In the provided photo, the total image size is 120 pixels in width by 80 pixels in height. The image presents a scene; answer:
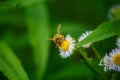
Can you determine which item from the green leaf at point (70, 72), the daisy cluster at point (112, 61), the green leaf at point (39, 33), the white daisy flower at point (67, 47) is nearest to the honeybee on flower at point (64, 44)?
the white daisy flower at point (67, 47)

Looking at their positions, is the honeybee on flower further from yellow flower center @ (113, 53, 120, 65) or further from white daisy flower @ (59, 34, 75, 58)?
yellow flower center @ (113, 53, 120, 65)

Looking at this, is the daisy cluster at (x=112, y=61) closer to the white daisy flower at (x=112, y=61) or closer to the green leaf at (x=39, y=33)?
the white daisy flower at (x=112, y=61)

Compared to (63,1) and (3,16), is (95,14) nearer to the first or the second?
(63,1)

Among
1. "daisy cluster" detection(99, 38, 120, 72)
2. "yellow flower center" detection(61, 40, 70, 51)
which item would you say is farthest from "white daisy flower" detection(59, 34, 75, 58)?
"daisy cluster" detection(99, 38, 120, 72)

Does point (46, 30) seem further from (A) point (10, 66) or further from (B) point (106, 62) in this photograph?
(B) point (106, 62)

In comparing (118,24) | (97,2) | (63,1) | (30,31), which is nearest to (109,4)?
(97,2)

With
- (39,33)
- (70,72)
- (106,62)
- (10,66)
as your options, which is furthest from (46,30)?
(106,62)

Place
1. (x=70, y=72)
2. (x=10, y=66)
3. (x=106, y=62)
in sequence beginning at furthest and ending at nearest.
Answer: (x=70, y=72)
(x=10, y=66)
(x=106, y=62)
